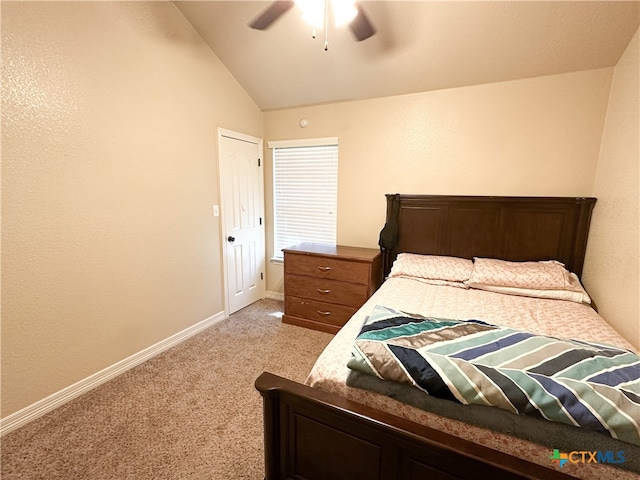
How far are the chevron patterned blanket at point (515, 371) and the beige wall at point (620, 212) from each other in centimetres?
89

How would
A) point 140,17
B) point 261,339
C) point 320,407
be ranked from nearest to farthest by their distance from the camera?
point 320,407, point 140,17, point 261,339

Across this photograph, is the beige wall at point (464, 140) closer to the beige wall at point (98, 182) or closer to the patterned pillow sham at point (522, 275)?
the patterned pillow sham at point (522, 275)

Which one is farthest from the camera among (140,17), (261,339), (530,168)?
(261,339)

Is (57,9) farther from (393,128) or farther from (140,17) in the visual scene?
(393,128)

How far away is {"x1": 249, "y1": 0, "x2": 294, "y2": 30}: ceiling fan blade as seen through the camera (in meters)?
1.58

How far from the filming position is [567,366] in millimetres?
997

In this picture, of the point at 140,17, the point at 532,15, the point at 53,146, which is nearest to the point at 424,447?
the point at 53,146

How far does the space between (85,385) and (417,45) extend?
11.6 ft

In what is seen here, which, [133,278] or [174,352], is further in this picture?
[174,352]

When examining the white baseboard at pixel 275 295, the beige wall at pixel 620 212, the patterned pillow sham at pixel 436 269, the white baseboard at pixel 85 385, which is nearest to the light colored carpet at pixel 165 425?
the white baseboard at pixel 85 385

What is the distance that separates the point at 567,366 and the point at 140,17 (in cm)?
325

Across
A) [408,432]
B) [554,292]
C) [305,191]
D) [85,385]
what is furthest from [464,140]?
[85,385]

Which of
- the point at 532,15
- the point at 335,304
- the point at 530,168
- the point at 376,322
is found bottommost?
the point at 335,304

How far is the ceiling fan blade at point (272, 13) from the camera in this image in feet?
5.19
